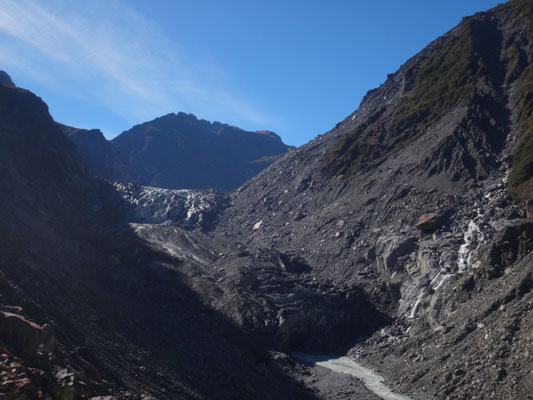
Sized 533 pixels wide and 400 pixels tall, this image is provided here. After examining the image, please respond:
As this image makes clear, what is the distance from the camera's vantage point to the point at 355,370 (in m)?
36.4

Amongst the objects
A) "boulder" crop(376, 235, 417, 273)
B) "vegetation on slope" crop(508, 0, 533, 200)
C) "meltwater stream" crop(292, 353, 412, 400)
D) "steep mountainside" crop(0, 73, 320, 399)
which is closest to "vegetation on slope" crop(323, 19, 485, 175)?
"vegetation on slope" crop(508, 0, 533, 200)

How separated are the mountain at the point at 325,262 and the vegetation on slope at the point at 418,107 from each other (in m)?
0.46

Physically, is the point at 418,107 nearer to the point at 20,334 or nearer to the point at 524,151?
the point at 524,151

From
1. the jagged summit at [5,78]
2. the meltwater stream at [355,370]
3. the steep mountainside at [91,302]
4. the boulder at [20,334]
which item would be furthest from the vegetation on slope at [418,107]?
the jagged summit at [5,78]

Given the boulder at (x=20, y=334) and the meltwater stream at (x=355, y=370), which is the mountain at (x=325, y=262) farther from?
the meltwater stream at (x=355, y=370)

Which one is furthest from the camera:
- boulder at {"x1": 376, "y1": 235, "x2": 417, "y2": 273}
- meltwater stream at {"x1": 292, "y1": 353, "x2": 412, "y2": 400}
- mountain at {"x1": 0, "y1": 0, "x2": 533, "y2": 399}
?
boulder at {"x1": 376, "y1": 235, "x2": 417, "y2": 273}

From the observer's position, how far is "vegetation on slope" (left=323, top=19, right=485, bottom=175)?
7762 centimetres

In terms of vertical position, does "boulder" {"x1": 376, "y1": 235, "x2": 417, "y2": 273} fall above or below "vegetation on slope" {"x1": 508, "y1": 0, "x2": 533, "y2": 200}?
below

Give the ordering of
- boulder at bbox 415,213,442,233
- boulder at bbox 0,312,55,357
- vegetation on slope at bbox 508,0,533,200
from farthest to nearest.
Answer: boulder at bbox 415,213,442,233 < vegetation on slope at bbox 508,0,533,200 < boulder at bbox 0,312,55,357

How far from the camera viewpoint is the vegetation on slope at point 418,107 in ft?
255

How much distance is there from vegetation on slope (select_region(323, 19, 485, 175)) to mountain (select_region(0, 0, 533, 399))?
46 cm

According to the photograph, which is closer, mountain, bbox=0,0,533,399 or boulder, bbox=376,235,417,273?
mountain, bbox=0,0,533,399

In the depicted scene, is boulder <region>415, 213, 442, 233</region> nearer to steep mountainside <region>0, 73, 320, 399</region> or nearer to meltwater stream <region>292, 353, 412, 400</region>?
meltwater stream <region>292, 353, 412, 400</region>

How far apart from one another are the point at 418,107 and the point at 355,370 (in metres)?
59.7
